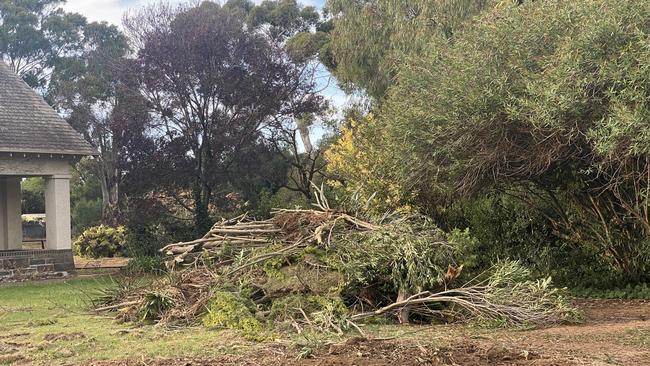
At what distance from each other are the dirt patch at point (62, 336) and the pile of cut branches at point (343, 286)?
1271 mm

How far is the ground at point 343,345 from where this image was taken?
710 cm

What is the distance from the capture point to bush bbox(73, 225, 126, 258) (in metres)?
30.7

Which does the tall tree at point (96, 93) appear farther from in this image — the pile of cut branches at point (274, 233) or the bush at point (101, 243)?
the pile of cut branches at point (274, 233)

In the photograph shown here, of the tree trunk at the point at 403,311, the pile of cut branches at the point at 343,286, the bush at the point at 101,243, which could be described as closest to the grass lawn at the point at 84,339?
the pile of cut branches at the point at 343,286

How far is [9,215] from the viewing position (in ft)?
73.3

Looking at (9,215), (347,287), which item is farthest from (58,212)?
(347,287)

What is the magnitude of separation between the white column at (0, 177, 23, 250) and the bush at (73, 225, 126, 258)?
8.13m

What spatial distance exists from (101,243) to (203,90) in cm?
1119

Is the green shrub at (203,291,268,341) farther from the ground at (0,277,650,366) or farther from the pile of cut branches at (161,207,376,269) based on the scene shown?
the pile of cut branches at (161,207,376,269)

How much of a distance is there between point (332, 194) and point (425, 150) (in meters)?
10.3

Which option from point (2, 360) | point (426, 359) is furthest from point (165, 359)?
point (426, 359)

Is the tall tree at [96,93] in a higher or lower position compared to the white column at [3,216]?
higher

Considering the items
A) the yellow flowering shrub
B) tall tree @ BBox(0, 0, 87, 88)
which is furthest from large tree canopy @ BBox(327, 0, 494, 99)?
tall tree @ BBox(0, 0, 87, 88)

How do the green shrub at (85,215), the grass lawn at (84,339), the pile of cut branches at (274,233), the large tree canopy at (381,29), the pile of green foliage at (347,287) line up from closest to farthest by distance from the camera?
the grass lawn at (84,339), the pile of green foliage at (347,287), the pile of cut branches at (274,233), the large tree canopy at (381,29), the green shrub at (85,215)
